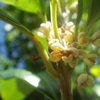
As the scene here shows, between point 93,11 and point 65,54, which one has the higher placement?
point 93,11

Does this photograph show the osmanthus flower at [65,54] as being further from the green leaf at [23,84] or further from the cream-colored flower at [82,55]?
the green leaf at [23,84]

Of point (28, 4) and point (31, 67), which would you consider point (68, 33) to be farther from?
point (31, 67)

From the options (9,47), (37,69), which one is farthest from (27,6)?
(9,47)

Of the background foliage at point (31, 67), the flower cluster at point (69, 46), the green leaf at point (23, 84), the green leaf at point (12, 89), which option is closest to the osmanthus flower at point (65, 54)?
the flower cluster at point (69, 46)

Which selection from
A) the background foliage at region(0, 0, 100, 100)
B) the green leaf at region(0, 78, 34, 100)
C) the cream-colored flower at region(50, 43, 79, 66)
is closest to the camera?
the cream-colored flower at region(50, 43, 79, 66)

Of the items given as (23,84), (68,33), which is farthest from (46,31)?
(23,84)

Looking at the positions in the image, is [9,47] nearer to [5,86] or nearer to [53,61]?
[5,86]

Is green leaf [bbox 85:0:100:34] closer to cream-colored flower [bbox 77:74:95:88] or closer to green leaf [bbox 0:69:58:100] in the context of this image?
cream-colored flower [bbox 77:74:95:88]

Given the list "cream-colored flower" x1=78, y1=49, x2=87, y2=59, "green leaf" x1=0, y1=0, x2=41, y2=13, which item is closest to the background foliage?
"green leaf" x1=0, y1=0, x2=41, y2=13

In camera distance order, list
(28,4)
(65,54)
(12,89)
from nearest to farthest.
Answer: (65,54) < (28,4) < (12,89)
